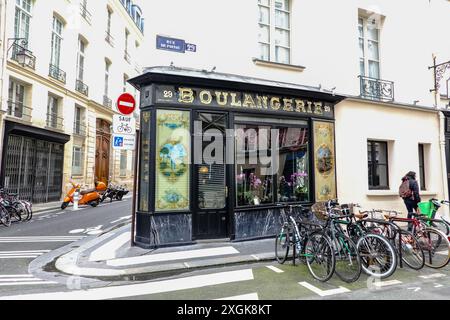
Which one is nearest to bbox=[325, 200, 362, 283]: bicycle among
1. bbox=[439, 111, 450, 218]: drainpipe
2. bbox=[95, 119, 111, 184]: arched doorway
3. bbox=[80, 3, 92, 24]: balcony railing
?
bbox=[439, 111, 450, 218]: drainpipe

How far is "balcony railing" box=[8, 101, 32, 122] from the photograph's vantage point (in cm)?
1429

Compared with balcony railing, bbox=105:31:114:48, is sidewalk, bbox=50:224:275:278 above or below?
below

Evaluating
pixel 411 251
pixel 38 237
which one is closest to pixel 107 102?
pixel 38 237

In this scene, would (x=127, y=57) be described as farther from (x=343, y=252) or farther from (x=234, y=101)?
(x=343, y=252)

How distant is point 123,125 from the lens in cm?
648

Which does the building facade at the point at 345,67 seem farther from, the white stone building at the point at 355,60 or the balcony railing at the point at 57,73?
the balcony railing at the point at 57,73

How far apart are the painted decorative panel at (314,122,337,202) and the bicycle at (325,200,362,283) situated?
339 cm

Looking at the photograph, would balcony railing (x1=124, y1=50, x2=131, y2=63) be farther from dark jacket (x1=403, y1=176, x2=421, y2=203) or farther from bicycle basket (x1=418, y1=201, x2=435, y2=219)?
bicycle basket (x1=418, y1=201, x2=435, y2=219)

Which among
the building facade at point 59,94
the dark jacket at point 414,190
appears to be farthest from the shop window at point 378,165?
the building facade at point 59,94

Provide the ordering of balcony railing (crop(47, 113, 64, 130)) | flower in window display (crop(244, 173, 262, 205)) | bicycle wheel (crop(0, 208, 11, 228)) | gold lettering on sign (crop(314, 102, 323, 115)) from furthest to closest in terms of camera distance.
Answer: balcony railing (crop(47, 113, 64, 130)) → bicycle wheel (crop(0, 208, 11, 228)) → gold lettering on sign (crop(314, 102, 323, 115)) → flower in window display (crop(244, 173, 262, 205))

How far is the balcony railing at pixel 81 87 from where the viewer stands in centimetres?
1954

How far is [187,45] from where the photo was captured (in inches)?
284

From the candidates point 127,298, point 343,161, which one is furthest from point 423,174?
point 127,298

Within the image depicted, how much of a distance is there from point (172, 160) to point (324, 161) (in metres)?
4.07
